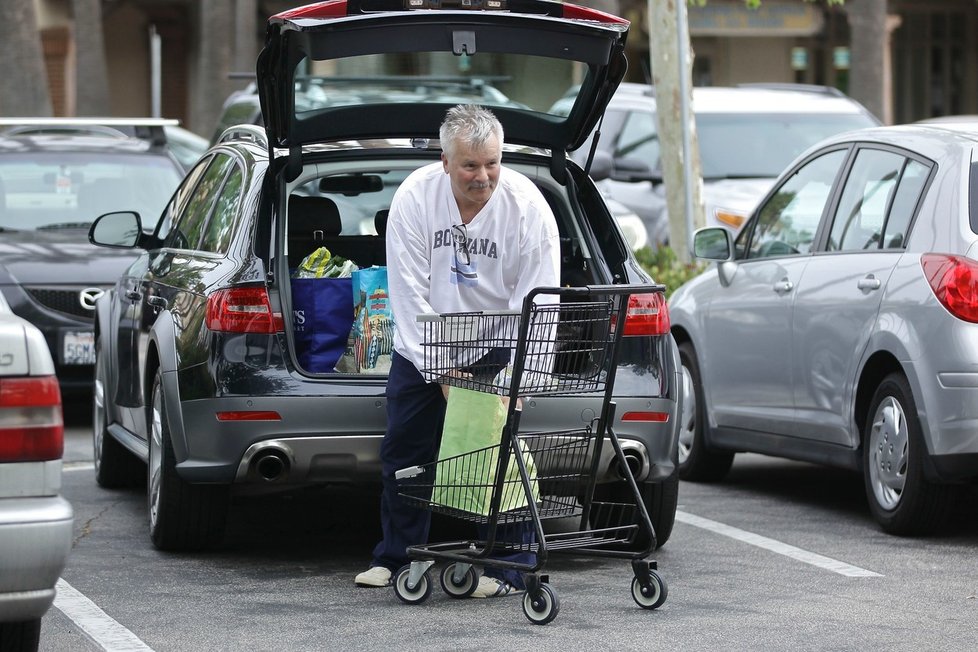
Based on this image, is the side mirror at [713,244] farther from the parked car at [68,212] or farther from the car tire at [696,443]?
the parked car at [68,212]

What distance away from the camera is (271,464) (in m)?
6.50

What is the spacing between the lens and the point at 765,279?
28.2ft

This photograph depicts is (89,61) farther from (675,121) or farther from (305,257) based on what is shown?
(305,257)

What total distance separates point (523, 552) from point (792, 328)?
8.35 ft

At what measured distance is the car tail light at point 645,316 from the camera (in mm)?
6762

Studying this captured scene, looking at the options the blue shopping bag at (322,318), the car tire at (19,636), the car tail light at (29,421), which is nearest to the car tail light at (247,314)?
the blue shopping bag at (322,318)

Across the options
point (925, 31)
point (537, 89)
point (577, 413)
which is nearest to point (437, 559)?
point (577, 413)

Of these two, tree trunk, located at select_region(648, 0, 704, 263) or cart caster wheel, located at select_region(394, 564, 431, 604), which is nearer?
cart caster wheel, located at select_region(394, 564, 431, 604)

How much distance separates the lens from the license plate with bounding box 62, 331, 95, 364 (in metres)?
10.7

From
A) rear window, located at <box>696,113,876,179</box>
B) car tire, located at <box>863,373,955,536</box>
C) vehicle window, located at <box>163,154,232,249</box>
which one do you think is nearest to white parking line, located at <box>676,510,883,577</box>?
car tire, located at <box>863,373,955,536</box>

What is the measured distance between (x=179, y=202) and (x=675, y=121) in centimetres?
597

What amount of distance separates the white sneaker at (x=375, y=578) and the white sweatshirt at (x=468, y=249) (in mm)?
795

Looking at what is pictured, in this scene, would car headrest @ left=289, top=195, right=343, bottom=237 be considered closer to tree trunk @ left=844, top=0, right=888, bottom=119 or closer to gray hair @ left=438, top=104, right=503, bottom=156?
gray hair @ left=438, top=104, right=503, bottom=156

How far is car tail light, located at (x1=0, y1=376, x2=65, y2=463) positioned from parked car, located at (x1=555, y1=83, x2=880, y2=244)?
33.4 ft
